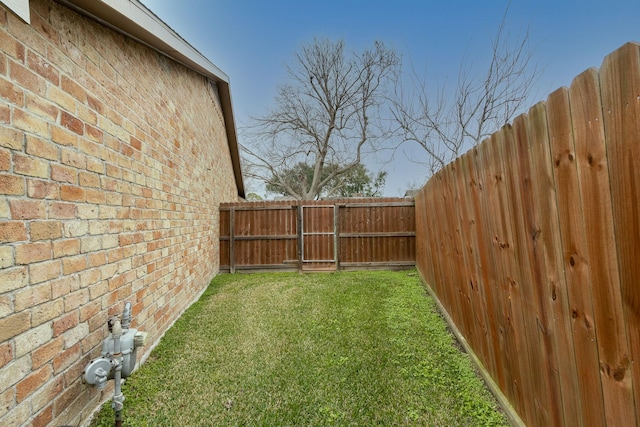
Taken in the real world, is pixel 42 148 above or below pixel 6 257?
above

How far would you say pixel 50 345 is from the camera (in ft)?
4.86

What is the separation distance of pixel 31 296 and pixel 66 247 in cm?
33

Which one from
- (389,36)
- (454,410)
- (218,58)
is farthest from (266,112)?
(454,410)

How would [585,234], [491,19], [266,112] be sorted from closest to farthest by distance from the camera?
[585,234], [491,19], [266,112]

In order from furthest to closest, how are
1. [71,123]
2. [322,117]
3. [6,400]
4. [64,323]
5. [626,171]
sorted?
1. [322,117]
2. [71,123]
3. [64,323]
4. [6,400]
5. [626,171]

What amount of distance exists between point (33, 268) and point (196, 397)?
1.40 meters

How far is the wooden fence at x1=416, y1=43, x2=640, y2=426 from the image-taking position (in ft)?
2.85

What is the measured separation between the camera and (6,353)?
123cm

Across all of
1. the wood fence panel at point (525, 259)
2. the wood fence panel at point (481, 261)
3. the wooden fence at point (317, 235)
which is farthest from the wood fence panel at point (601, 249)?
the wooden fence at point (317, 235)

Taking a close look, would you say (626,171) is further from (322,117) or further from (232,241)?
(322,117)

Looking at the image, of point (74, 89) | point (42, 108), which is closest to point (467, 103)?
point (74, 89)

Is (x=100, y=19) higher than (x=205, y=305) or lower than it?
higher

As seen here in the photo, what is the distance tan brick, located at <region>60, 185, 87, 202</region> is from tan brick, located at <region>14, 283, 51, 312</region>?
52 cm

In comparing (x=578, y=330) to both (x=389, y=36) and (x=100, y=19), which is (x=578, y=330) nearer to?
(x=100, y=19)
